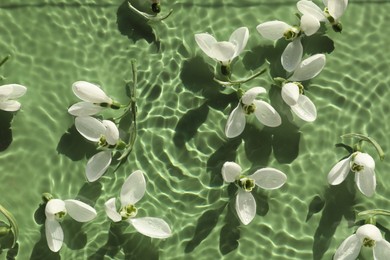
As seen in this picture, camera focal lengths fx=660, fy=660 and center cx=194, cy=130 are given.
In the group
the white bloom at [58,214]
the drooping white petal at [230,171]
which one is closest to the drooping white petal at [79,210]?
the white bloom at [58,214]

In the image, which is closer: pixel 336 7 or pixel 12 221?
pixel 12 221

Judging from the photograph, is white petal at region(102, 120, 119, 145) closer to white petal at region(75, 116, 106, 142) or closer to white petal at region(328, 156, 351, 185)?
white petal at region(75, 116, 106, 142)

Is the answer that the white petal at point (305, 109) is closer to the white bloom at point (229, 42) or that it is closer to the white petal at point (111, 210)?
the white bloom at point (229, 42)

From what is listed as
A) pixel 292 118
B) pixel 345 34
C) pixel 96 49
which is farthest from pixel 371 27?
pixel 96 49

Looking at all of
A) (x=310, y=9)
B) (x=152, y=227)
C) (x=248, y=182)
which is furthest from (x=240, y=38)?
(x=152, y=227)

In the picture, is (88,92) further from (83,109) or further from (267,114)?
(267,114)

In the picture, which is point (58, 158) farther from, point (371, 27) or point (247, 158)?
point (371, 27)

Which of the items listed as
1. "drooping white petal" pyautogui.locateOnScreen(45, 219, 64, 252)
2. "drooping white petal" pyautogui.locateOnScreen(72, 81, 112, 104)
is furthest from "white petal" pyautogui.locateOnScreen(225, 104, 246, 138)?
"drooping white petal" pyautogui.locateOnScreen(45, 219, 64, 252)
